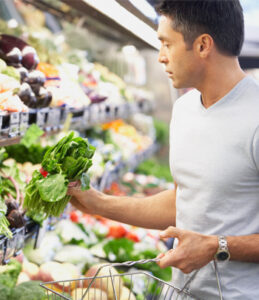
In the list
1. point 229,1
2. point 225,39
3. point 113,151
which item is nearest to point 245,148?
point 225,39

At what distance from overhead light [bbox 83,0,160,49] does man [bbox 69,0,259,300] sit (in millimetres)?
361

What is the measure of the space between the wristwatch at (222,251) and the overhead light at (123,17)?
111cm

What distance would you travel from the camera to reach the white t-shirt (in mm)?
1686

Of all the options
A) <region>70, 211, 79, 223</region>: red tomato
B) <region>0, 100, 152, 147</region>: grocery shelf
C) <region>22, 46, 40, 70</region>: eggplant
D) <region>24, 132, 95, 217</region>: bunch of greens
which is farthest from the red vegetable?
<region>24, 132, 95, 217</region>: bunch of greens

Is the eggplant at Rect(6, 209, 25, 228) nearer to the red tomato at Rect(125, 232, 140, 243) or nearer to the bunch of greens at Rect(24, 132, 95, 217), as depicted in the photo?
the bunch of greens at Rect(24, 132, 95, 217)

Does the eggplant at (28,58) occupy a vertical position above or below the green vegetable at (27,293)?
above

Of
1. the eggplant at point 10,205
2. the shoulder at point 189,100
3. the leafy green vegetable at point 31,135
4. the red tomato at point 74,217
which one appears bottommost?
the red tomato at point 74,217

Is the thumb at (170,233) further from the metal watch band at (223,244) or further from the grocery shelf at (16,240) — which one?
the grocery shelf at (16,240)

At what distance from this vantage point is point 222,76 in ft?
5.90

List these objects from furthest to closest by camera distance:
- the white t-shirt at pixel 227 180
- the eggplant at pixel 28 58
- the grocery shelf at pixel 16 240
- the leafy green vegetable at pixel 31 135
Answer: the eggplant at pixel 28 58 → the leafy green vegetable at pixel 31 135 → the grocery shelf at pixel 16 240 → the white t-shirt at pixel 227 180

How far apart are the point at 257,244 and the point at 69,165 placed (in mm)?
764

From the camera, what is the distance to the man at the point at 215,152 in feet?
5.42

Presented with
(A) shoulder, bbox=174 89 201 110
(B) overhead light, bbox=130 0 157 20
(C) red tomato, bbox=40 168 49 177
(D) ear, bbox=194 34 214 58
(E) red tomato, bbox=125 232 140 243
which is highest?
(B) overhead light, bbox=130 0 157 20

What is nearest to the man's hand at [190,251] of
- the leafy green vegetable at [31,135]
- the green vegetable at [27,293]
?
the green vegetable at [27,293]
